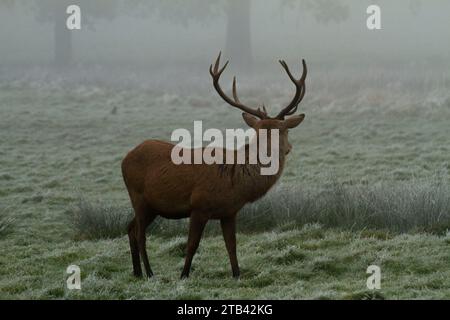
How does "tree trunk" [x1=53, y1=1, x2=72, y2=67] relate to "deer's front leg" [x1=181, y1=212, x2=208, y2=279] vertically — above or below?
above

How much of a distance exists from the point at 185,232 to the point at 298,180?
4484 mm

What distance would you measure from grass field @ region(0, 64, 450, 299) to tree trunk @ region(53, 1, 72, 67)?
36.0 feet

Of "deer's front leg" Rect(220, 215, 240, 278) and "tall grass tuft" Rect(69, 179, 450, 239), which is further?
"tall grass tuft" Rect(69, 179, 450, 239)

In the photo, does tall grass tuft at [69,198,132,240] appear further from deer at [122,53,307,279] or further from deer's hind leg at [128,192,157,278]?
deer at [122,53,307,279]

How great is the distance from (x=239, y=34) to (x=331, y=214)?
95.4 feet

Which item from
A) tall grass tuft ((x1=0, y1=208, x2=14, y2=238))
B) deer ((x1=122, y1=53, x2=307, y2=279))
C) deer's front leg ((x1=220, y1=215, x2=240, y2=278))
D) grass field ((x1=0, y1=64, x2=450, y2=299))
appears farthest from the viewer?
tall grass tuft ((x1=0, y1=208, x2=14, y2=238))

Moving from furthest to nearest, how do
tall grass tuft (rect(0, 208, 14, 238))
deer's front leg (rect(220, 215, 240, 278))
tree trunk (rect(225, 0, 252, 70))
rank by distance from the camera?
tree trunk (rect(225, 0, 252, 70))
tall grass tuft (rect(0, 208, 14, 238))
deer's front leg (rect(220, 215, 240, 278))

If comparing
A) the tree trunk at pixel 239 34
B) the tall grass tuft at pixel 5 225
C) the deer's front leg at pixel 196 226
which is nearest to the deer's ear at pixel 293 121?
the deer's front leg at pixel 196 226

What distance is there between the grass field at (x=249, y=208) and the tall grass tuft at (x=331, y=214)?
3cm

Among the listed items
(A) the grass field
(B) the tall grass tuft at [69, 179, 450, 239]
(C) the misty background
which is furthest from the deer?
(C) the misty background

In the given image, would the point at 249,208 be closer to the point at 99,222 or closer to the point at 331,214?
the point at 331,214

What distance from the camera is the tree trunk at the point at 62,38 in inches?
1609

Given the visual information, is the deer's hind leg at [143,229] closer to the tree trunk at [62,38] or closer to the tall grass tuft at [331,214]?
the tall grass tuft at [331,214]

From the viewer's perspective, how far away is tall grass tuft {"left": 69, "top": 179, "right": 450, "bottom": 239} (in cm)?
985
